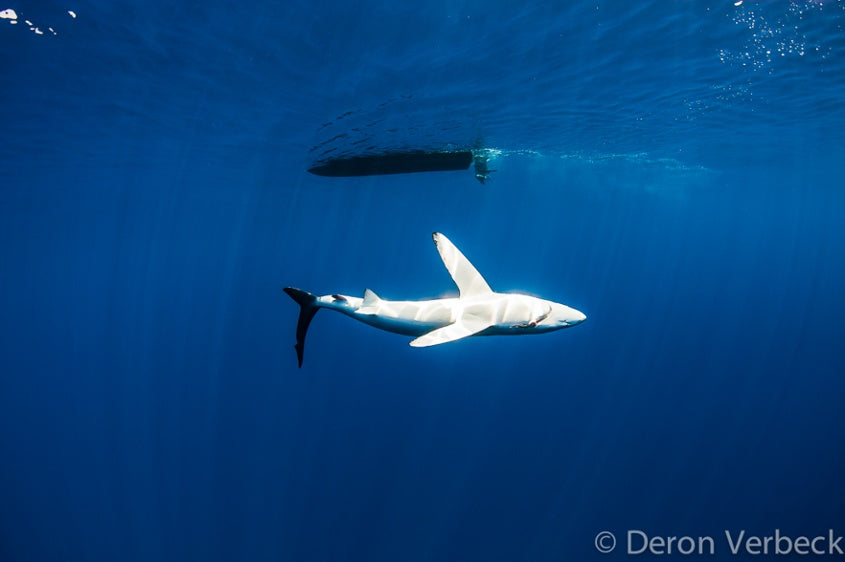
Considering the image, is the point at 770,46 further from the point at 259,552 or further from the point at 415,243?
the point at 415,243

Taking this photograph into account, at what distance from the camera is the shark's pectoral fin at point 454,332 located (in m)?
4.50

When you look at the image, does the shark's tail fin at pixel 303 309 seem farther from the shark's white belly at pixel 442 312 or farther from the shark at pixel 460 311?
the shark's white belly at pixel 442 312

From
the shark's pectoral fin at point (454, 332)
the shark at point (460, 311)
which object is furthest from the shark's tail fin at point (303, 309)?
the shark's pectoral fin at point (454, 332)

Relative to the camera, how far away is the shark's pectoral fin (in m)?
4.50

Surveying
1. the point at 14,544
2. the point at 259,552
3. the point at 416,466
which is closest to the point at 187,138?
the point at 259,552

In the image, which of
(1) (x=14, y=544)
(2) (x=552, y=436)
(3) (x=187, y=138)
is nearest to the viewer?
(3) (x=187, y=138)

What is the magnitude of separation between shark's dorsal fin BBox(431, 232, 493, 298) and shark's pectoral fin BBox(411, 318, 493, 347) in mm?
640

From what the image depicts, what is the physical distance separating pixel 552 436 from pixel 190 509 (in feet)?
76.1

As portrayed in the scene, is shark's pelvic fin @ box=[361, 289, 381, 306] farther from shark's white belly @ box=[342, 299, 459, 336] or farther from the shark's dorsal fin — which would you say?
the shark's dorsal fin

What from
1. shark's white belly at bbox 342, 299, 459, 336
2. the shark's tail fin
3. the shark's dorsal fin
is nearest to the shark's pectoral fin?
shark's white belly at bbox 342, 299, 459, 336

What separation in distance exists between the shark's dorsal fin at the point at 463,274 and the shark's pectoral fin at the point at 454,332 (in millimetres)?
640

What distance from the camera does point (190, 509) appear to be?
24406 mm

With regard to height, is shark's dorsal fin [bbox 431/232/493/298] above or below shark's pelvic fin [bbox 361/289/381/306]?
above

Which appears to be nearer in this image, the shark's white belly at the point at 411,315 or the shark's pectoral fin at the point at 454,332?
the shark's pectoral fin at the point at 454,332
